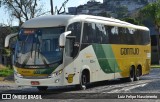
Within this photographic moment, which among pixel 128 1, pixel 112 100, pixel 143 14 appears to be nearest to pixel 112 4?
pixel 128 1

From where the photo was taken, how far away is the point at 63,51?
18359 millimetres

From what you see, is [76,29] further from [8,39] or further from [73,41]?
[8,39]

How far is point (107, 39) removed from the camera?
23.0 meters

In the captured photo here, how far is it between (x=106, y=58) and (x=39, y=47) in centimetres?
544

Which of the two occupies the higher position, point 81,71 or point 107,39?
point 107,39

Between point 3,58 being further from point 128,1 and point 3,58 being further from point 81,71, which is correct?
point 128,1

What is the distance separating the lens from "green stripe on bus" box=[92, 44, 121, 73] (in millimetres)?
21844

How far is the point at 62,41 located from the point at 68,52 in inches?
48.5

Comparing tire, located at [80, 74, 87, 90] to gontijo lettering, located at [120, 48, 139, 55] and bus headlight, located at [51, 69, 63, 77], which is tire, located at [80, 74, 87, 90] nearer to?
bus headlight, located at [51, 69, 63, 77]

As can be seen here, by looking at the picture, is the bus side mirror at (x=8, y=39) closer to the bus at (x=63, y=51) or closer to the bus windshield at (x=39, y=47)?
the bus at (x=63, y=51)

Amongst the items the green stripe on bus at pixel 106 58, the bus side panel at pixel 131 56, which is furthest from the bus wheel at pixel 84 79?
the bus side panel at pixel 131 56

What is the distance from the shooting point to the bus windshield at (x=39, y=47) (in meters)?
18.3

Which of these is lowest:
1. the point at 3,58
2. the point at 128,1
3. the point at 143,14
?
the point at 3,58

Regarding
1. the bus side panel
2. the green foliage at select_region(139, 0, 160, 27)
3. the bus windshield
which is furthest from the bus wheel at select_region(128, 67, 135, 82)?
the green foliage at select_region(139, 0, 160, 27)
